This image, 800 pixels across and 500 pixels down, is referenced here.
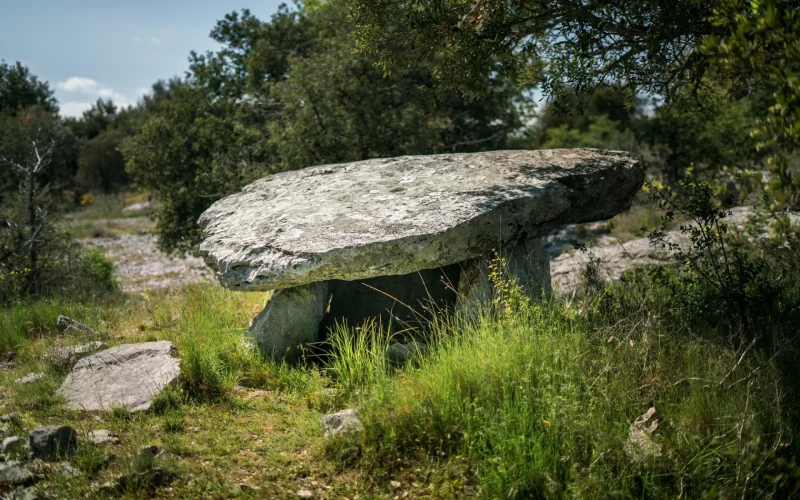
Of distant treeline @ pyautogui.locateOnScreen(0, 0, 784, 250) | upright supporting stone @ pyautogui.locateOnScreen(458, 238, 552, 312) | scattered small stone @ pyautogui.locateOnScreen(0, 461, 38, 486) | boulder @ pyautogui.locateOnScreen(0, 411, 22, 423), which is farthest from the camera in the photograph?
distant treeline @ pyautogui.locateOnScreen(0, 0, 784, 250)

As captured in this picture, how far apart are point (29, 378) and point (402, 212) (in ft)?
13.2

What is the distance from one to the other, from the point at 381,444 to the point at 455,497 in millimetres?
671

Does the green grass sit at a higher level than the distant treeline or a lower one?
lower

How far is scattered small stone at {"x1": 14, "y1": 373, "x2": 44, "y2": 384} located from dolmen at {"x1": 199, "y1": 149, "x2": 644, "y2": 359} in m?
2.00

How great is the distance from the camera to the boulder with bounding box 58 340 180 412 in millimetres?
5887

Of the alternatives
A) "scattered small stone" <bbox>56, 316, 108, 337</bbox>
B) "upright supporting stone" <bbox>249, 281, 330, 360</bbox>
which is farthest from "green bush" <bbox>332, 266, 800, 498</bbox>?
"scattered small stone" <bbox>56, 316, 108, 337</bbox>

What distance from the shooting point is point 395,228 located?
6.50 meters

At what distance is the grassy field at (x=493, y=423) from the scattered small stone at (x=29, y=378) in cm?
17

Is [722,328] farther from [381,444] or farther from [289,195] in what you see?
[289,195]

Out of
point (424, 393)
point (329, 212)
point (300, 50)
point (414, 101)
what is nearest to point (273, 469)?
point (424, 393)

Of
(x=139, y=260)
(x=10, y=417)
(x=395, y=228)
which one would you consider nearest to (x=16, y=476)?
(x=10, y=417)

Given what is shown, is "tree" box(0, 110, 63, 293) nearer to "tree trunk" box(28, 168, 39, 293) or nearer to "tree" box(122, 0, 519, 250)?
"tree trunk" box(28, 168, 39, 293)

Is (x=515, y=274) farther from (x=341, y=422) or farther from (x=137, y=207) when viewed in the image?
(x=137, y=207)

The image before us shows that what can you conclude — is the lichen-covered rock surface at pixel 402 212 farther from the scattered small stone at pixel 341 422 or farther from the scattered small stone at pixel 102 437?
the scattered small stone at pixel 102 437
